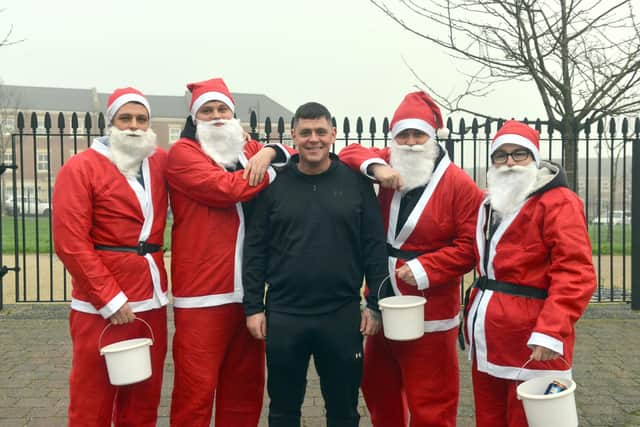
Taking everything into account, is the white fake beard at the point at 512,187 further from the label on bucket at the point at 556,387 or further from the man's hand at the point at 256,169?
the man's hand at the point at 256,169

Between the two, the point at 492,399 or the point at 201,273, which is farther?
the point at 201,273

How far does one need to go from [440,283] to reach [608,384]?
8.95 ft

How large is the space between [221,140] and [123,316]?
113 cm

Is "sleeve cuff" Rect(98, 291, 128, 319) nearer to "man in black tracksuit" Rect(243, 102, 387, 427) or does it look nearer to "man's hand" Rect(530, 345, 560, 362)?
"man in black tracksuit" Rect(243, 102, 387, 427)

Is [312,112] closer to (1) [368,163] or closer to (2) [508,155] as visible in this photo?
(1) [368,163]

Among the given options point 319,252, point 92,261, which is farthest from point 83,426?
point 319,252

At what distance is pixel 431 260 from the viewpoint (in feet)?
10.5

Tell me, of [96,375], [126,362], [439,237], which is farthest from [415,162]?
[96,375]

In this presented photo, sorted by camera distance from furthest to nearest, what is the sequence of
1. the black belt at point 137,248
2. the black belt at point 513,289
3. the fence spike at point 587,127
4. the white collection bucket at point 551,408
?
the fence spike at point 587,127, the black belt at point 137,248, the black belt at point 513,289, the white collection bucket at point 551,408

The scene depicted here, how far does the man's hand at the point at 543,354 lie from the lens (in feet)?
8.62

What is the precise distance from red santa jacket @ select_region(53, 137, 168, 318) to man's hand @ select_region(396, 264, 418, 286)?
4.49ft

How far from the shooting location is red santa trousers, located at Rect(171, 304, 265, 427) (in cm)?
327

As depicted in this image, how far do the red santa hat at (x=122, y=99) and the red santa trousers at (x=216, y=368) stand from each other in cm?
121

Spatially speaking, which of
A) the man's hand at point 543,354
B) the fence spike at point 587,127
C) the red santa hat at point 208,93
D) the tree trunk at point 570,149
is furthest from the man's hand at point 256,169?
the fence spike at point 587,127
